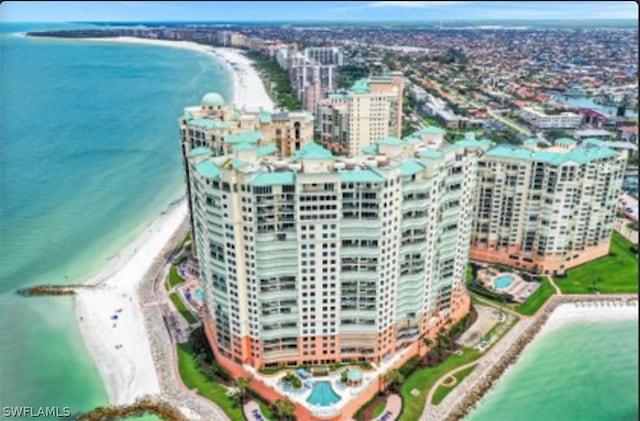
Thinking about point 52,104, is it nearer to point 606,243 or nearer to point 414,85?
point 414,85

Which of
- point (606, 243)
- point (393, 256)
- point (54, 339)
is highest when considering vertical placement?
point (393, 256)

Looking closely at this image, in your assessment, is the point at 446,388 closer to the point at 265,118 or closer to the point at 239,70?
the point at 265,118

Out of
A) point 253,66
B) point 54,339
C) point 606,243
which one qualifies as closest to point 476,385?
point 606,243

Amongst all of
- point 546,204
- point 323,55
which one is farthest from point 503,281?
point 323,55

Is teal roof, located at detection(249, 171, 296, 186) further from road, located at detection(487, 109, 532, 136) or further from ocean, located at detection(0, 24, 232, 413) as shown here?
road, located at detection(487, 109, 532, 136)

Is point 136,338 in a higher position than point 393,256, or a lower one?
lower

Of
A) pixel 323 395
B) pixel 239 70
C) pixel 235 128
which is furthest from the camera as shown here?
pixel 239 70

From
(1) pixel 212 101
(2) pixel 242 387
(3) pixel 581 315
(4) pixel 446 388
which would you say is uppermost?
(1) pixel 212 101
